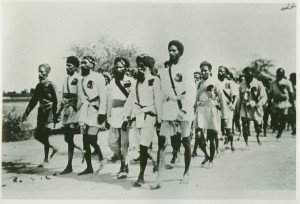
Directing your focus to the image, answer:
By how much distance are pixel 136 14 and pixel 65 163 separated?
931 millimetres

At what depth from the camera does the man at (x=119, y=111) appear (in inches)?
90.8

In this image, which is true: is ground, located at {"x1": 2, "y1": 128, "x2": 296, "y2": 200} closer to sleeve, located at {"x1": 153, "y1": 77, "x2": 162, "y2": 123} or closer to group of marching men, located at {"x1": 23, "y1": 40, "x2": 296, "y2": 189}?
group of marching men, located at {"x1": 23, "y1": 40, "x2": 296, "y2": 189}

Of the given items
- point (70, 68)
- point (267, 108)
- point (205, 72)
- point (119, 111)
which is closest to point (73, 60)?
point (70, 68)

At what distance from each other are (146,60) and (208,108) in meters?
0.44

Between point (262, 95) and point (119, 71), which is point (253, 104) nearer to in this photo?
point (262, 95)

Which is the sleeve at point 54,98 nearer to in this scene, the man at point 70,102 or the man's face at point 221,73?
the man at point 70,102

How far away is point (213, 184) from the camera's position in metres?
2.31

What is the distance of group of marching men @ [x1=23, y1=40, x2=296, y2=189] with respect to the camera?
229 cm

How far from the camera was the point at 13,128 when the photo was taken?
7.64 feet

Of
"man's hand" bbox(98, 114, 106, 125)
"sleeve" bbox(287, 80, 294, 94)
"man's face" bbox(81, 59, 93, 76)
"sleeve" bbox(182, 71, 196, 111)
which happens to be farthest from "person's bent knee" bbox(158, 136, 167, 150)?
"sleeve" bbox(287, 80, 294, 94)

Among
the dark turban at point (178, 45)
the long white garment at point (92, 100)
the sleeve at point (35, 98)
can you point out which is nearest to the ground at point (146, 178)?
the long white garment at point (92, 100)

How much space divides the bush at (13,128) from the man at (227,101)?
3.63ft

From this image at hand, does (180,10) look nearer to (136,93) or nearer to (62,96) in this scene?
(136,93)

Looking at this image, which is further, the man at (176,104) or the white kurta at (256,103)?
the white kurta at (256,103)
